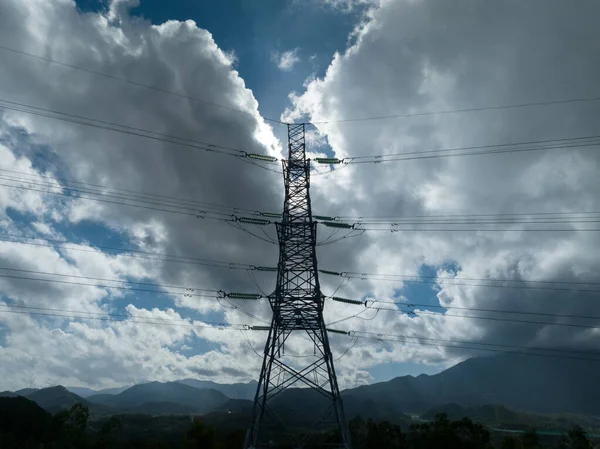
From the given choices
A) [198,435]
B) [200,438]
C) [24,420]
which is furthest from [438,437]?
[24,420]

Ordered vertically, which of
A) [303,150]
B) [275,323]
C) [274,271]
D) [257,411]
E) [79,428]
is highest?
[303,150]

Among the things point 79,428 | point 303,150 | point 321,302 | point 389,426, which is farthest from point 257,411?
point 79,428

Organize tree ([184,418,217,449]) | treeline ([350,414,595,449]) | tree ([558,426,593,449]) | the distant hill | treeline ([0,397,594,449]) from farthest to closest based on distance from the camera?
tree ([558,426,593,449]) < the distant hill < treeline ([350,414,595,449]) < treeline ([0,397,594,449]) < tree ([184,418,217,449])

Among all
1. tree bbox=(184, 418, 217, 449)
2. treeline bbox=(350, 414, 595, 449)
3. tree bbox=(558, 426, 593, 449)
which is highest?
tree bbox=(184, 418, 217, 449)

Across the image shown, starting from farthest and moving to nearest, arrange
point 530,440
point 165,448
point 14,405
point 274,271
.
Answer: point 530,440 → point 14,405 → point 165,448 → point 274,271

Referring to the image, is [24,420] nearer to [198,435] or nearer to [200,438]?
[198,435]

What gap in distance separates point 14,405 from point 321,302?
417 ft

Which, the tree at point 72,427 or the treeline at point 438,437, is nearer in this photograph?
the treeline at point 438,437

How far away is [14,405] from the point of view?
11712 cm

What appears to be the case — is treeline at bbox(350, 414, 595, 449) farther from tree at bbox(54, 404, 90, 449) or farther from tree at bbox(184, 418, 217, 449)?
tree at bbox(54, 404, 90, 449)

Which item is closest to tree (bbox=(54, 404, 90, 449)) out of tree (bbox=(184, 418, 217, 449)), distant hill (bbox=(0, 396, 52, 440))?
distant hill (bbox=(0, 396, 52, 440))

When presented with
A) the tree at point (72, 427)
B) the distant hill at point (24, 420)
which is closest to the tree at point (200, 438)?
the tree at point (72, 427)

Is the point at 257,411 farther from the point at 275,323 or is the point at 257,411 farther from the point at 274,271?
the point at 274,271

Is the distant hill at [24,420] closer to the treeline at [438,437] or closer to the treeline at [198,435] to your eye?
the treeline at [198,435]
